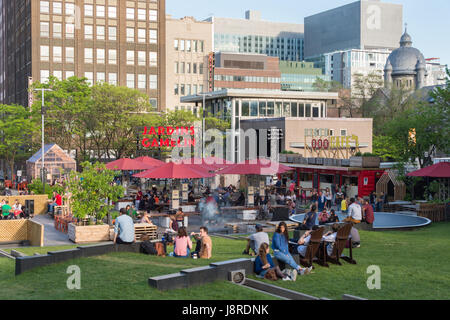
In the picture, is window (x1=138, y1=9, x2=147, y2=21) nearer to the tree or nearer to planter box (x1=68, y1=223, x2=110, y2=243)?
the tree

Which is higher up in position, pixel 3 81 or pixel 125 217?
pixel 3 81

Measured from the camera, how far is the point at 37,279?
13.0 metres

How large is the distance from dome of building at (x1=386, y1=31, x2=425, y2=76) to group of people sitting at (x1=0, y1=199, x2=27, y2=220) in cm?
15135

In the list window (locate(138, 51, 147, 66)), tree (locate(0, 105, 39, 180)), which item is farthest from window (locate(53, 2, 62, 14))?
tree (locate(0, 105, 39, 180))

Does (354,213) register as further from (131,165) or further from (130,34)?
(130,34)

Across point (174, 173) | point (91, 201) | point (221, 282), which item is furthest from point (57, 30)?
point (221, 282)

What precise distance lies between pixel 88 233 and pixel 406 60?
160513 mm

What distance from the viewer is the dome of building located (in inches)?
6575

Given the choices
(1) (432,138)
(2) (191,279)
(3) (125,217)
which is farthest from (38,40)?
(2) (191,279)

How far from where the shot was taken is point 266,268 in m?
13.0

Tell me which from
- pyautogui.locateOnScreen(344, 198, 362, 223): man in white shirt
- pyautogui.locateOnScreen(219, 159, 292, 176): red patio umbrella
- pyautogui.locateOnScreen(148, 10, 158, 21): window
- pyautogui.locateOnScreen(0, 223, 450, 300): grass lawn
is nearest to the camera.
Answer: pyautogui.locateOnScreen(0, 223, 450, 300): grass lawn

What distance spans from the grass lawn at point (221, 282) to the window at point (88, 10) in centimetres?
8714

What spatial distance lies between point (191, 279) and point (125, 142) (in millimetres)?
51898
